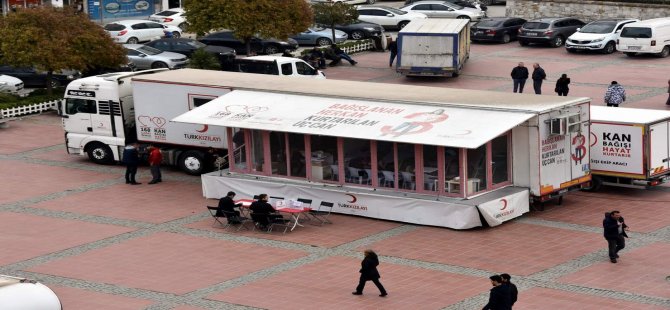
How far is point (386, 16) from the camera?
59.5 m

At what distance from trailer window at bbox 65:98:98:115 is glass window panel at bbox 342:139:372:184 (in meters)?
8.82

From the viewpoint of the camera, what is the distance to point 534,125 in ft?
90.5

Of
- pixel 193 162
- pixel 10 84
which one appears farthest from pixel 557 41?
pixel 193 162

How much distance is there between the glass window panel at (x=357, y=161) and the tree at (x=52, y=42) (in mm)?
14963

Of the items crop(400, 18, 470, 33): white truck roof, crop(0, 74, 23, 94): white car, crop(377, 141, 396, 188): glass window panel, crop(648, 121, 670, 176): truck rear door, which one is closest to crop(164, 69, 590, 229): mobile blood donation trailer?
crop(377, 141, 396, 188): glass window panel

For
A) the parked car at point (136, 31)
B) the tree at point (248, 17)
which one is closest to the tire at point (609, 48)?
the tree at point (248, 17)

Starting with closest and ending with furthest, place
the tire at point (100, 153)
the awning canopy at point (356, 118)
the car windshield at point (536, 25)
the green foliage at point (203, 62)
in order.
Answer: the awning canopy at point (356, 118) < the tire at point (100, 153) < the green foliage at point (203, 62) < the car windshield at point (536, 25)

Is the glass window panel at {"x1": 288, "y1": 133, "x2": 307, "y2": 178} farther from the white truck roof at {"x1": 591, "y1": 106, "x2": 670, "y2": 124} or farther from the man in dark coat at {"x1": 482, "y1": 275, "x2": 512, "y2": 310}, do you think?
the man in dark coat at {"x1": 482, "y1": 275, "x2": 512, "y2": 310}

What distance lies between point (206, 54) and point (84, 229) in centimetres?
1780

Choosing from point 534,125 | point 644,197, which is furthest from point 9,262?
point 644,197

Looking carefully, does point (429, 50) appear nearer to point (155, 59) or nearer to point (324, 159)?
point (155, 59)

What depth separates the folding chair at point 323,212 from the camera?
28378 millimetres

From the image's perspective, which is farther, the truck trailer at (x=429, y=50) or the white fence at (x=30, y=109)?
the truck trailer at (x=429, y=50)

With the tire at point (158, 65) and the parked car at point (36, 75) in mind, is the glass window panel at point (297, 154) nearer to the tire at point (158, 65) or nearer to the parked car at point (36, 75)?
the parked car at point (36, 75)
